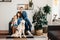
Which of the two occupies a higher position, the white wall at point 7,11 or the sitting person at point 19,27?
the white wall at point 7,11

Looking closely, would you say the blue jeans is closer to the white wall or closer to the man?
the man

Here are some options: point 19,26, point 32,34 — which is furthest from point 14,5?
point 32,34

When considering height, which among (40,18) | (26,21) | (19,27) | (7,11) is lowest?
(19,27)

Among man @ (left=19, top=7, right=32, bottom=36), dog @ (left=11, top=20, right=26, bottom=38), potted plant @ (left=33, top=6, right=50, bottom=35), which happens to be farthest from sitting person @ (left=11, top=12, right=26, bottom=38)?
potted plant @ (left=33, top=6, right=50, bottom=35)

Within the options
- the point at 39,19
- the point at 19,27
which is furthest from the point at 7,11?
the point at 39,19

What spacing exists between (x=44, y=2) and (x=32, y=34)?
4.29 ft

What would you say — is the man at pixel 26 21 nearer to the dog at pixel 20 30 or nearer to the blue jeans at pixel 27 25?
the blue jeans at pixel 27 25

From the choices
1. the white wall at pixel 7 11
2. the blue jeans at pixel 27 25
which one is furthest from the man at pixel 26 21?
the white wall at pixel 7 11

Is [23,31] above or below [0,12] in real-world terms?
below

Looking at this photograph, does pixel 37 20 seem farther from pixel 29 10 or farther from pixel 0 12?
pixel 0 12

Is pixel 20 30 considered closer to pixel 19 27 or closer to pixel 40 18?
pixel 19 27

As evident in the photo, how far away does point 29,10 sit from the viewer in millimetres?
5691

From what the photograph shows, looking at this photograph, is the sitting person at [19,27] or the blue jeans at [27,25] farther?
the blue jeans at [27,25]

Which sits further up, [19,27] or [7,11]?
[7,11]
